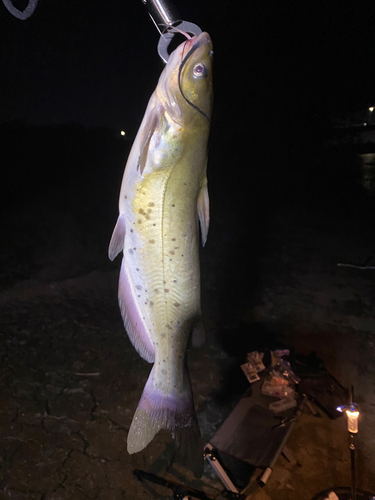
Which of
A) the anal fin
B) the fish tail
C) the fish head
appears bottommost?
the fish tail

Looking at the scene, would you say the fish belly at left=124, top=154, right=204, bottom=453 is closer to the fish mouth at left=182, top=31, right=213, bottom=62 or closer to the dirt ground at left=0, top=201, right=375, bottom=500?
the fish mouth at left=182, top=31, right=213, bottom=62

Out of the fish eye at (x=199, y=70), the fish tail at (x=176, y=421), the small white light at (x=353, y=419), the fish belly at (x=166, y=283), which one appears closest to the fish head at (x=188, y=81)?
the fish eye at (x=199, y=70)

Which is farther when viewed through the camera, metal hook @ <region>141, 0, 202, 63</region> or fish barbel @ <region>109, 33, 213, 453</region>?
fish barbel @ <region>109, 33, 213, 453</region>

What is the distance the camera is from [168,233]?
1.59 m

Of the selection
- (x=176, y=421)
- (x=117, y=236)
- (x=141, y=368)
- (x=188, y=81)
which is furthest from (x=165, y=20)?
(x=141, y=368)

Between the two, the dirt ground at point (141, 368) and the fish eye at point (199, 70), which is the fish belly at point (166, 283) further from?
the dirt ground at point (141, 368)

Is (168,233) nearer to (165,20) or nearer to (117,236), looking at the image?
(117,236)

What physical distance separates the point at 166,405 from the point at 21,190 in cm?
1376

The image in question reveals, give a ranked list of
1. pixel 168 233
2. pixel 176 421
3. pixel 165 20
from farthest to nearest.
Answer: pixel 176 421, pixel 168 233, pixel 165 20

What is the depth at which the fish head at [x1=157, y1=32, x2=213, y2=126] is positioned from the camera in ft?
4.64

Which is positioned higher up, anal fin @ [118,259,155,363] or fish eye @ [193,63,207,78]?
fish eye @ [193,63,207,78]

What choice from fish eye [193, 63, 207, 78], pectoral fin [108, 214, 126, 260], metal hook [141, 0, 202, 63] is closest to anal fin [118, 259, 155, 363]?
pectoral fin [108, 214, 126, 260]

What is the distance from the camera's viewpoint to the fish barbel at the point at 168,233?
150 cm

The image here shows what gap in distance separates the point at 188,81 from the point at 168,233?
0.80 m
